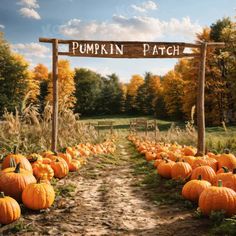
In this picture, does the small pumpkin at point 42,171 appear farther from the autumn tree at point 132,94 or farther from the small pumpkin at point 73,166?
the autumn tree at point 132,94

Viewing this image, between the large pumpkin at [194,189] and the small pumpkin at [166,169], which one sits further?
the small pumpkin at [166,169]

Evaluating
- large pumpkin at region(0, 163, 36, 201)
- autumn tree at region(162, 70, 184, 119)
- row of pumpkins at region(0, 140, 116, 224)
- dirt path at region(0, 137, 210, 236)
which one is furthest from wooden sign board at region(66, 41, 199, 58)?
autumn tree at region(162, 70, 184, 119)

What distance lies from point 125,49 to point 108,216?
508cm

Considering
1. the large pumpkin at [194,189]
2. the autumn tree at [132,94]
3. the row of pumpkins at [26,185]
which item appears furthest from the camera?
the autumn tree at [132,94]

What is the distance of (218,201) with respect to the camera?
3898 millimetres

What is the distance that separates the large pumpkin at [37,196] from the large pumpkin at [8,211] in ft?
1.28

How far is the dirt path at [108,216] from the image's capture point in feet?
12.1

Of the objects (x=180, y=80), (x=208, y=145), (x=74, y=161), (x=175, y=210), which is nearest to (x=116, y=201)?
(x=175, y=210)

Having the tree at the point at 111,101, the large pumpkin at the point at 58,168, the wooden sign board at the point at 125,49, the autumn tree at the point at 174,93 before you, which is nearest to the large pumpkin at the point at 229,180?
the large pumpkin at the point at 58,168

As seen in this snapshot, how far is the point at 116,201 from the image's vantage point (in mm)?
5059

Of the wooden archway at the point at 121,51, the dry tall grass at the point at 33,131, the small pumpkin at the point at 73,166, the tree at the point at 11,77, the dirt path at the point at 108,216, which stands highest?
the tree at the point at 11,77

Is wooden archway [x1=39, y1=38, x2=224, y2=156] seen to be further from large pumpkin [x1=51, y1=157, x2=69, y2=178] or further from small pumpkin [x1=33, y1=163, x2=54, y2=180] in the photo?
small pumpkin [x1=33, y1=163, x2=54, y2=180]

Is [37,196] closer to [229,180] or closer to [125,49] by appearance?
[229,180]

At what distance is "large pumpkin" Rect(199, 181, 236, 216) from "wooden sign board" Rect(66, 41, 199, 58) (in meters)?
5.10
